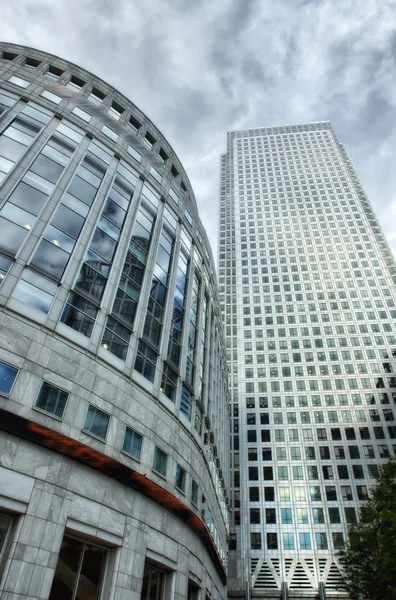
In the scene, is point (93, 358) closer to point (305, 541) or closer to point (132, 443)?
point (132, 443)

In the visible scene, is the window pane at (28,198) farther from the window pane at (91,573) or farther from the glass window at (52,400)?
the window pane at (91,573)

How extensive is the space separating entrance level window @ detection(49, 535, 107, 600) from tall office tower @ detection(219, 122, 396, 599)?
174ft

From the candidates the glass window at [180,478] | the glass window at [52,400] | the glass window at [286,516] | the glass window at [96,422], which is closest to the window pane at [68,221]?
the glass window at [52,400]

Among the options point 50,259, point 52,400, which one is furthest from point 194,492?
point 50,259

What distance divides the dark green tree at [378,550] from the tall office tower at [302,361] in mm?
33828

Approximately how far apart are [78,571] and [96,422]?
579 centimetres

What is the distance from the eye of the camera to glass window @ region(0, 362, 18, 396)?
52.7 ft

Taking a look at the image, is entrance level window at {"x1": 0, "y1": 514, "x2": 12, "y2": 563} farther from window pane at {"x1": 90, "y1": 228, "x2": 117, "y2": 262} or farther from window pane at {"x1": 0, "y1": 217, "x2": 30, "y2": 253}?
window pane at {"x1": 90, "y1": 228, "x2": 117, "y2": 262}

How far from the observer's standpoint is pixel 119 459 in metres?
19.4

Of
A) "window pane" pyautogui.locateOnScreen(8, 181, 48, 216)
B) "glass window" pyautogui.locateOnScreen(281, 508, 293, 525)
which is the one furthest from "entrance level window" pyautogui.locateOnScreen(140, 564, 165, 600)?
"glass window" pyautogui.locateOnScreen(281, 508, 293, 525)

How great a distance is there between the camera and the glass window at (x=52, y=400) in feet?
56.1

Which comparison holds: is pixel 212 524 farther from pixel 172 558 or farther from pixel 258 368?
pixel 258 368

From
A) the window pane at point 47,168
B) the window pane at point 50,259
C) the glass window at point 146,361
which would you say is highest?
the window pane at point 47,168

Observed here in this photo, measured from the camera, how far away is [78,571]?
16516mm
